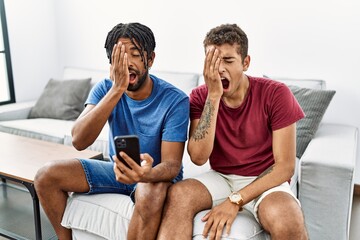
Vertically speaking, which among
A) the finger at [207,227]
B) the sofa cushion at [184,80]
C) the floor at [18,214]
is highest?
the sofa cushion at [184,80]

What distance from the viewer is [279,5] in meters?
2.66

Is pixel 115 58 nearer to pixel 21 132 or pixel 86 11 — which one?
pixel 21 132

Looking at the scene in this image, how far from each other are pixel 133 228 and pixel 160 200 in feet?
0.51

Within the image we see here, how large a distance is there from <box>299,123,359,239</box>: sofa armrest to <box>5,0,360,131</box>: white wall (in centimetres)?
86

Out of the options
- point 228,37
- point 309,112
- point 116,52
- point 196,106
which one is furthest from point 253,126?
point 309,112

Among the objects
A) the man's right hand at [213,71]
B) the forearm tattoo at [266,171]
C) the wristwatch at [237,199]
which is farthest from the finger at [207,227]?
the man's right hand at [213,71]

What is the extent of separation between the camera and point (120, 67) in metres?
1.43

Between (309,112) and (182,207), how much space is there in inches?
47.5

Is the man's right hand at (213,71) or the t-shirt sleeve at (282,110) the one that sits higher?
the man's right hand at (213,71)

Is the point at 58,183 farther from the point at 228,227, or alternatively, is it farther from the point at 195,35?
the point at 195,35

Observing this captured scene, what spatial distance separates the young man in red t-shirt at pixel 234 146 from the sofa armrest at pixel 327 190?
36 cm

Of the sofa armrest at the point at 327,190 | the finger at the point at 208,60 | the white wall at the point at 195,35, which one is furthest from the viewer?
the white wall at the point at 195,35

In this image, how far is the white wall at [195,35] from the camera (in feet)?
8.30

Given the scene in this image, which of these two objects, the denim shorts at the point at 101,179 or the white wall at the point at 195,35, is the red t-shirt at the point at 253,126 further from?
the white wall at the point at 195,35
